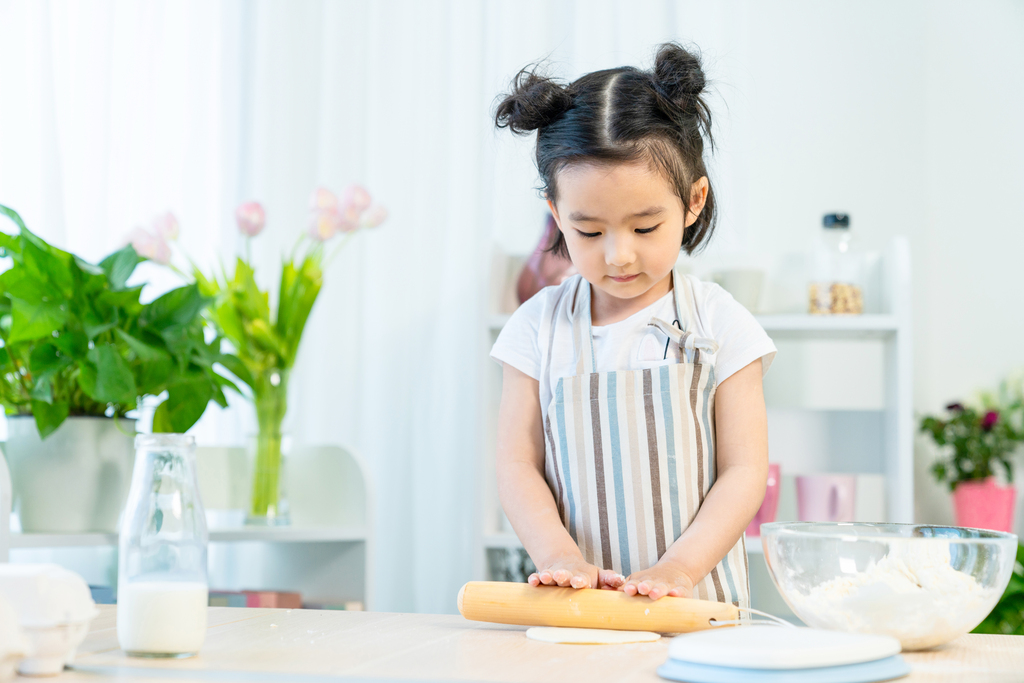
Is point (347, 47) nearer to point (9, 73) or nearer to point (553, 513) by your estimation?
point (9, 73)

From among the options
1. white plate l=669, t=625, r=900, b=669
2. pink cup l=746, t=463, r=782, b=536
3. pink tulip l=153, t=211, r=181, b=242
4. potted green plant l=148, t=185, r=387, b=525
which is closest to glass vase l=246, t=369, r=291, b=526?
potted green plant l=148, t=185, r=387, b=525

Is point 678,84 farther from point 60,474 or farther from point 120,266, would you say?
point 60,474

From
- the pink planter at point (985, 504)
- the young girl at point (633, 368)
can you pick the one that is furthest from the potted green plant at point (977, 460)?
the young girl at point (633, 368)

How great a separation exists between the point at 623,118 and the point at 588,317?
0.82ft

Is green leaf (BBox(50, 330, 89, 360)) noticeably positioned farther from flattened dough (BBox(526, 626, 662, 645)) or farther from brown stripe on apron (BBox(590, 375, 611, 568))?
flattened dough (BBox(526, 626, 662, 645))

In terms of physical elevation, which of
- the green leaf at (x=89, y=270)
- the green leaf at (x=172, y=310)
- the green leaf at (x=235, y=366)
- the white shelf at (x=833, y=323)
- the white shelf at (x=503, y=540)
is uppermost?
the green leaf at (x=89, y=270)

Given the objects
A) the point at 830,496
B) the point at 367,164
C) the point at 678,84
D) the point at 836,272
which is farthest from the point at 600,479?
the point at 367,164

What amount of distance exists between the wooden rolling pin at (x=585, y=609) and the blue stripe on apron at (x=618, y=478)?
1.00 ft

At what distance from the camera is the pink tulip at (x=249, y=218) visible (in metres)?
1.74

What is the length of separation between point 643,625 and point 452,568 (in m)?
1.44

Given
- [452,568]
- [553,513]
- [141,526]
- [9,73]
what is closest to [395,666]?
[141,526]

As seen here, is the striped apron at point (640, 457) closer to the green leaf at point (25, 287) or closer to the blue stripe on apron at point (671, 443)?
the blue stripe on apron at point (671, 443)

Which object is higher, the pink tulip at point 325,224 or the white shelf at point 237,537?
the pink tulip at point 325,224

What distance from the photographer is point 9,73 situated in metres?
1.87
